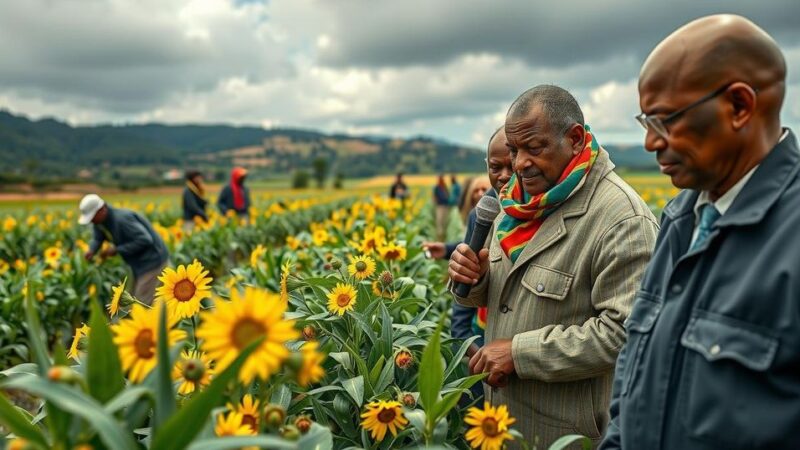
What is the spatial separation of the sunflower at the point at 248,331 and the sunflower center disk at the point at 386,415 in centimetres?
77

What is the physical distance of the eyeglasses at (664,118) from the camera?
46.2 inches

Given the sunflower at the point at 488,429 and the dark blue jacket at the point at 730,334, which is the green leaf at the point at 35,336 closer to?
the sunflower at the point at 488,429

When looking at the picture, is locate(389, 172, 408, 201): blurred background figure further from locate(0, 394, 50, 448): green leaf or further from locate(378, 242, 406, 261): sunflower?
locate(0, 394, 50, 448): green leaf

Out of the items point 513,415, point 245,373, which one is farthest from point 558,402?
point 245,373

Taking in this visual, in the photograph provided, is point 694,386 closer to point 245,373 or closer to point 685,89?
point 685,89

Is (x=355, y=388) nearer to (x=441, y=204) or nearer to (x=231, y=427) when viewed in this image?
(x=231, y=427)

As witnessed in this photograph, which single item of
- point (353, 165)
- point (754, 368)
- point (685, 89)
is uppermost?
point (685, 89)

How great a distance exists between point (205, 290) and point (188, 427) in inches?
30.5

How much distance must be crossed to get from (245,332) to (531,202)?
1.37 m

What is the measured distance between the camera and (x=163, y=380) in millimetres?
1009

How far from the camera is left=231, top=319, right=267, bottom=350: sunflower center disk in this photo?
0.99m

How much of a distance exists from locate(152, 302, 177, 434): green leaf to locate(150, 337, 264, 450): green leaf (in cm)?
3

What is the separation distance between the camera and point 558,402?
206 cm

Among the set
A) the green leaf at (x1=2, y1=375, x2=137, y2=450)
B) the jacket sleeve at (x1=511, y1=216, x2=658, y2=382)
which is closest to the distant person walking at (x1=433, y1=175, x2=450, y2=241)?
the jacket sleeve at (x1=511, y1=216, x2=658, y2=382)
